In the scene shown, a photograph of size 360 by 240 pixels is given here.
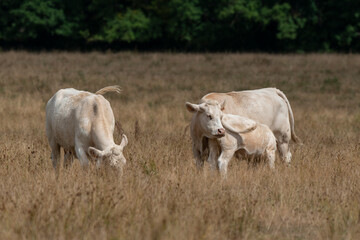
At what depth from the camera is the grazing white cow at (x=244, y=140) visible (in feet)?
24.4

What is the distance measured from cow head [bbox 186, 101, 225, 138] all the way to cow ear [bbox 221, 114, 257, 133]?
0.21m

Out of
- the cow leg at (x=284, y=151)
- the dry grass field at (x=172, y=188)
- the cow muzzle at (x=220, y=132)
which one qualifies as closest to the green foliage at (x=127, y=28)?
the dry grass field at (x=172, y=188)

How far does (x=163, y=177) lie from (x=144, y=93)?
11.7 m

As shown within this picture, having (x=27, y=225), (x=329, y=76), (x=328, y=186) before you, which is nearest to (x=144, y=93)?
(x=329, y=76)

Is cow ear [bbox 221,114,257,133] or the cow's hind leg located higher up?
cow ear [bbox 221,114,257,133]

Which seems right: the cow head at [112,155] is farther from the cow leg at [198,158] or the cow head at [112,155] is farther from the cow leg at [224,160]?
the cow leg at [198,158]

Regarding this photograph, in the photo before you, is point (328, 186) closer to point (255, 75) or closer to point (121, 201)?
point (121, 201)

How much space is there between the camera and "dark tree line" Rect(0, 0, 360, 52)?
119ft

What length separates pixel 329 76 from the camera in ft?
74.6

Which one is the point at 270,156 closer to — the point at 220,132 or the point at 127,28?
the point at 220,132

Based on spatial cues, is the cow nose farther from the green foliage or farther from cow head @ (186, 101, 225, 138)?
the green foliage

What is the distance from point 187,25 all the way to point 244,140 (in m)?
30.8

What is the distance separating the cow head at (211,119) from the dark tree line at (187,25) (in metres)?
28.6

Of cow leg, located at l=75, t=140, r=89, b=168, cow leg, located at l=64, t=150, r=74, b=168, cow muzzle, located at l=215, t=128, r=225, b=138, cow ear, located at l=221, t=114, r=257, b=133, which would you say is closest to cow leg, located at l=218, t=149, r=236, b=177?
cow ear, located at l=221, t=114, r=257, b=133
